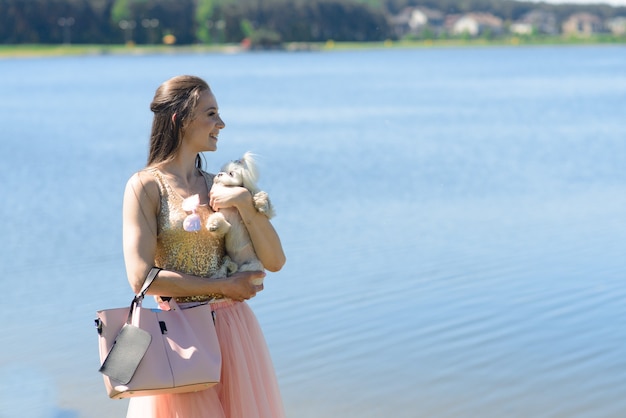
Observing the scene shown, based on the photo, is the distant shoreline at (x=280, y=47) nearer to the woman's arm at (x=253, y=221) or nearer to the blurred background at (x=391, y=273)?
the blurred background at (x=391, y=273)

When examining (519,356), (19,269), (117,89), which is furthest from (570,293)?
(117,89)

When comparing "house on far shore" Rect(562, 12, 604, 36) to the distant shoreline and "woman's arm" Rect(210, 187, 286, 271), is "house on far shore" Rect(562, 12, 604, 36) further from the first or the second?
"woman's arm" Rect(210, 187, 286, 271)

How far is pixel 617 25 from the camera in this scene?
586 ft

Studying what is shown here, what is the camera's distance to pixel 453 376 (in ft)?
20.3

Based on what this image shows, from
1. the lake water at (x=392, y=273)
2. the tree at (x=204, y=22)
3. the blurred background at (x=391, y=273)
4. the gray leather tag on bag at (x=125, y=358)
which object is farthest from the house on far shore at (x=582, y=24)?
the gray leather tag on bag at (x=125, y=358)

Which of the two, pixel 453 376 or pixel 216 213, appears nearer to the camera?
pixel 216 213

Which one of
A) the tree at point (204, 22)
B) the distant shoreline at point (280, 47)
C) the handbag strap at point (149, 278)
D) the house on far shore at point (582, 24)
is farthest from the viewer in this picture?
the house on far shore at point (582, 24)

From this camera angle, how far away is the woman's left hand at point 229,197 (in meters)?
3.03

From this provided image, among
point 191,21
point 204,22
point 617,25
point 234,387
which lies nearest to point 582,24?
point 617,25

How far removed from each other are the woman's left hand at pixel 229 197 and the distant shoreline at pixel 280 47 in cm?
11377

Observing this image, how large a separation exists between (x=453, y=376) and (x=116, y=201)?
9.02 metres

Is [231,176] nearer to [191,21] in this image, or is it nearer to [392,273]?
[392,273]

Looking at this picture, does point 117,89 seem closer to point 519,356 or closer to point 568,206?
point 568,206

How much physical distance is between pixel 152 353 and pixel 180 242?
1.13ft
